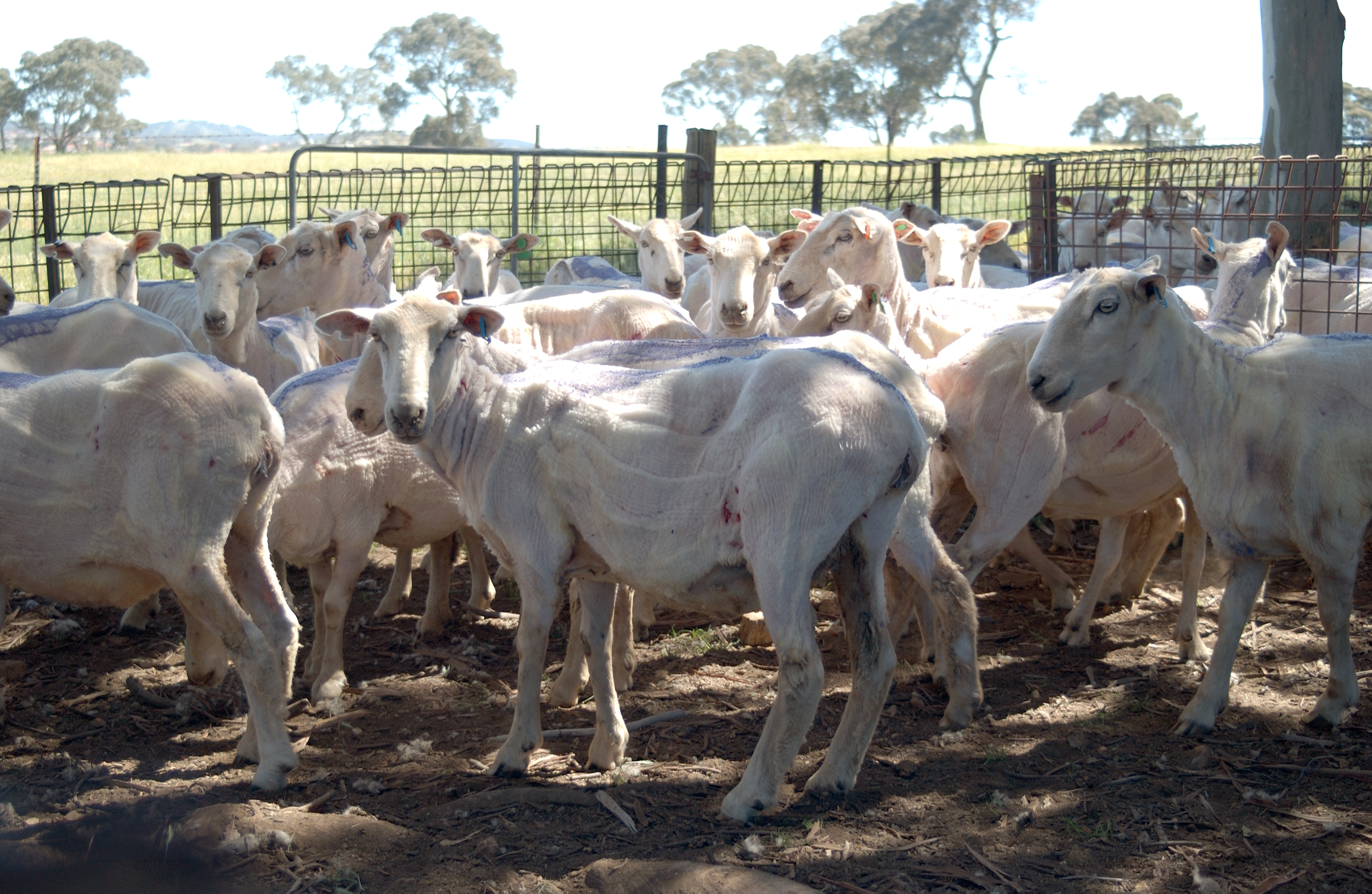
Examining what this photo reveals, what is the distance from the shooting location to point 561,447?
4.19m

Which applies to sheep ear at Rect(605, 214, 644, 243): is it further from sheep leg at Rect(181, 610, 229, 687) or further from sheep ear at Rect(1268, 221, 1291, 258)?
sheep leg at Rect(181, 610, 229, 687)

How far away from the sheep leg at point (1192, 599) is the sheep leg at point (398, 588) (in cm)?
402

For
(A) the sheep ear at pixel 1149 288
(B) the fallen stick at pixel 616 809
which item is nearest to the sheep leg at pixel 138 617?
(B) the fallen stick at pixel 616 809

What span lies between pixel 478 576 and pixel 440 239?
13.5ft

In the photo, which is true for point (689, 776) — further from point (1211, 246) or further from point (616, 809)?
point (1211, 246)

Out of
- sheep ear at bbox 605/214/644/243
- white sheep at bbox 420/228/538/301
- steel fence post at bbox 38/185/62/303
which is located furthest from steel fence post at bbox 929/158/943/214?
steel fence post at bbox 38/185/62/303

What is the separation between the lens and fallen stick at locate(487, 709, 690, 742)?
4.64 m

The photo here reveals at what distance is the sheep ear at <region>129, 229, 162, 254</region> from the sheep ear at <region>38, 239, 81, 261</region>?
357 millimetres

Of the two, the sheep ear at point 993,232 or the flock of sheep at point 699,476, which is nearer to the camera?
the flock of sheep at point 699,476

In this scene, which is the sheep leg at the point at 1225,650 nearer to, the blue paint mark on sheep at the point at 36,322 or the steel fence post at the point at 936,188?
the blue paint mark on sheep at the point at 36,322

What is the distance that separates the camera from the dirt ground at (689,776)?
3506mm

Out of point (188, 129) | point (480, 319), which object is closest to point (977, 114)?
point (480, 319)

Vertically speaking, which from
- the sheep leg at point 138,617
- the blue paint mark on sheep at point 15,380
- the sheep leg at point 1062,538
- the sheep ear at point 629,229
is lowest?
the sheep leg at point 138,617

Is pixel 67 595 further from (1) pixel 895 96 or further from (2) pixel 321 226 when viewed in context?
(1) pixel 895 96
